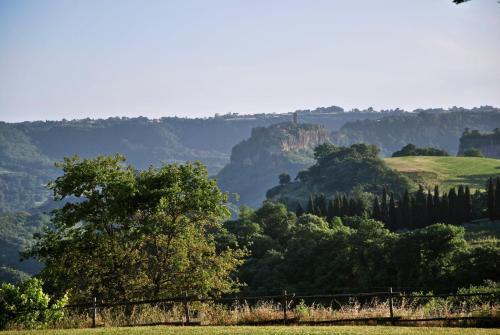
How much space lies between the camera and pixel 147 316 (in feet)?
91.6

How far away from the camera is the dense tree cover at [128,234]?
33.5 meters

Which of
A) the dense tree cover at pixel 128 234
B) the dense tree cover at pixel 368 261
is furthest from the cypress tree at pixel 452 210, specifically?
the dense tree cover at pixel 128 234

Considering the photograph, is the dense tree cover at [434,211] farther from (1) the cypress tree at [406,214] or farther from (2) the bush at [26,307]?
(2) the bush at [26,307]

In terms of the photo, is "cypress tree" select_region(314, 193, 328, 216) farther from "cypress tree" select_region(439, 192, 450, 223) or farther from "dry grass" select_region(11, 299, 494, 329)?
"dry grass" select_region(11, 299, 494, 329)

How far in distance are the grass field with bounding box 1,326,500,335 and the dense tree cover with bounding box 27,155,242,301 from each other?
9.32 meters

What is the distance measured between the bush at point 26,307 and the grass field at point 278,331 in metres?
1.67

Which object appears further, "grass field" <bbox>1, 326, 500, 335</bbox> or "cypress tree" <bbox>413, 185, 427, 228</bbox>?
"cypress tree" <bbox>413, 185, 427, 228</bbox>

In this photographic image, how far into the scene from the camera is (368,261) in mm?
74812

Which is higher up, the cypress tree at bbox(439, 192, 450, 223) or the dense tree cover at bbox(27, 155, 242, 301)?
the dense tree cover at bbox(27, 155, 242, 301)

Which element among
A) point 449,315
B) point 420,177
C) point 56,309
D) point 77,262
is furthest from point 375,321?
point 420,177

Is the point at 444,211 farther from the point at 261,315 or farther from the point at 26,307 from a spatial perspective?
the point at 26,307

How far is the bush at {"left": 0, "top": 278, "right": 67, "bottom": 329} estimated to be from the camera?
2575 centimetres

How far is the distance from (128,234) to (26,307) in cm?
830

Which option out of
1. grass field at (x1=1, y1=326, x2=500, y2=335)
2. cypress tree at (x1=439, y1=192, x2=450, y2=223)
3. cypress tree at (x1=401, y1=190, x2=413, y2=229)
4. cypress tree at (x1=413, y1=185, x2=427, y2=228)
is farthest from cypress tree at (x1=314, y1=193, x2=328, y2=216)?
grass field at (x1=1, y1=326, x2=500, y2=335)
